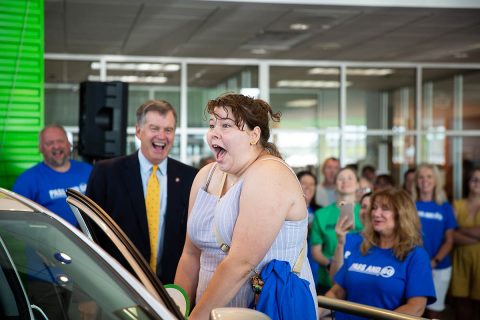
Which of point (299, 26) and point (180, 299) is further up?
point (299, 26)

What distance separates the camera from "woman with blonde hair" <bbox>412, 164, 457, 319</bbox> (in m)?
7.59

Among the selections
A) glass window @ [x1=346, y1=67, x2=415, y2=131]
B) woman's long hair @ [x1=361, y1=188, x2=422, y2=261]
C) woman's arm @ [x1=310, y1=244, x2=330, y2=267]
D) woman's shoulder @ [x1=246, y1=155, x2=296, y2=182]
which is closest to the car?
woman's shoulder @ [x1=246, y1=155, x2=296, y2=182]

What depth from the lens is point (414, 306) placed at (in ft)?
13.1

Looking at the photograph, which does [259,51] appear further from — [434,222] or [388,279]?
[388,279]

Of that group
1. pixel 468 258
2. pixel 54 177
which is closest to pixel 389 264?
pixel 54 177

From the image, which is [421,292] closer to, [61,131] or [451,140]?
[61,131]

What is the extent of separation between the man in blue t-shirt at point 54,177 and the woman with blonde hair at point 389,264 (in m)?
2.64

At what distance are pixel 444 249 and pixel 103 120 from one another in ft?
11.7

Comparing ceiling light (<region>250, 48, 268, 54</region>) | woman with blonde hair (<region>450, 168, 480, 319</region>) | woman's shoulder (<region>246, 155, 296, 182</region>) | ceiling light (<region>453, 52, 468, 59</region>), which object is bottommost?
woman with blonde hair (<region>450, 168, 480, 319</region>)

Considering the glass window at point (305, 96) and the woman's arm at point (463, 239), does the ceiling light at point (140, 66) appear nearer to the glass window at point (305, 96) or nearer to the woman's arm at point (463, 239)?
the glass window at point (305, 96)

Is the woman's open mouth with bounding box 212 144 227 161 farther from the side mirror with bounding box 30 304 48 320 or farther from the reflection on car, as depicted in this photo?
the side mirror with bounding box 30 304 48 320

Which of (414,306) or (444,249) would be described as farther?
(444,249)

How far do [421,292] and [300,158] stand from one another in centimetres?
Answer: 848

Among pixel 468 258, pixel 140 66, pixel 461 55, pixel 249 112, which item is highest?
pixel 461 55
